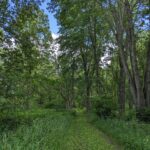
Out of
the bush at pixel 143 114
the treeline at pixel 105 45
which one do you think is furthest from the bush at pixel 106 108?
the bush at pixel 143 114

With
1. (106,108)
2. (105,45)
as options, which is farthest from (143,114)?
(105,45)

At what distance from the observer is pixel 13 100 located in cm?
1342

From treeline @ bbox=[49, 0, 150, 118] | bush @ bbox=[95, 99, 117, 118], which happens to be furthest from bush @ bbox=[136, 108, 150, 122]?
bush @ bbox=[95, 99, 117, 118]

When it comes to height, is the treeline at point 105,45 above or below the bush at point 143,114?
above

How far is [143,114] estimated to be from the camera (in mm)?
17891

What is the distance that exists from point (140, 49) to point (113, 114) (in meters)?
19.4

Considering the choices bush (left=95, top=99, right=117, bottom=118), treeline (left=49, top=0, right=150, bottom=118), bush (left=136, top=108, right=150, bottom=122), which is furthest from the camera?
bush (left=95, top=99, right=117, bottom=118)

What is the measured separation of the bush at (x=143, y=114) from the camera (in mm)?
17734

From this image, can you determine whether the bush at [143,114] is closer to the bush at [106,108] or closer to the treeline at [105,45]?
the treeline at [105,45]

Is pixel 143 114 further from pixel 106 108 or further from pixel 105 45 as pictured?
pixel 105 45

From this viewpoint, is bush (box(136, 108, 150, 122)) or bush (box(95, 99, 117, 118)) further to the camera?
bush (box(95, 99, 117, 118))

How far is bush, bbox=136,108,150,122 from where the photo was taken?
17.7 metres

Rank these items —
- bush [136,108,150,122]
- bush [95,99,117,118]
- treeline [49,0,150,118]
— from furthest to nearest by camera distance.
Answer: bush [95,99,117,118]
treeline [49,0,150,118]
bush [136,108,150,122]

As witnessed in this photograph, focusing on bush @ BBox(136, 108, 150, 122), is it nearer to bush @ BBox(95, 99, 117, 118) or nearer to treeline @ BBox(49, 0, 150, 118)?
treeline @ BBox(49, 0, 150, 118)
